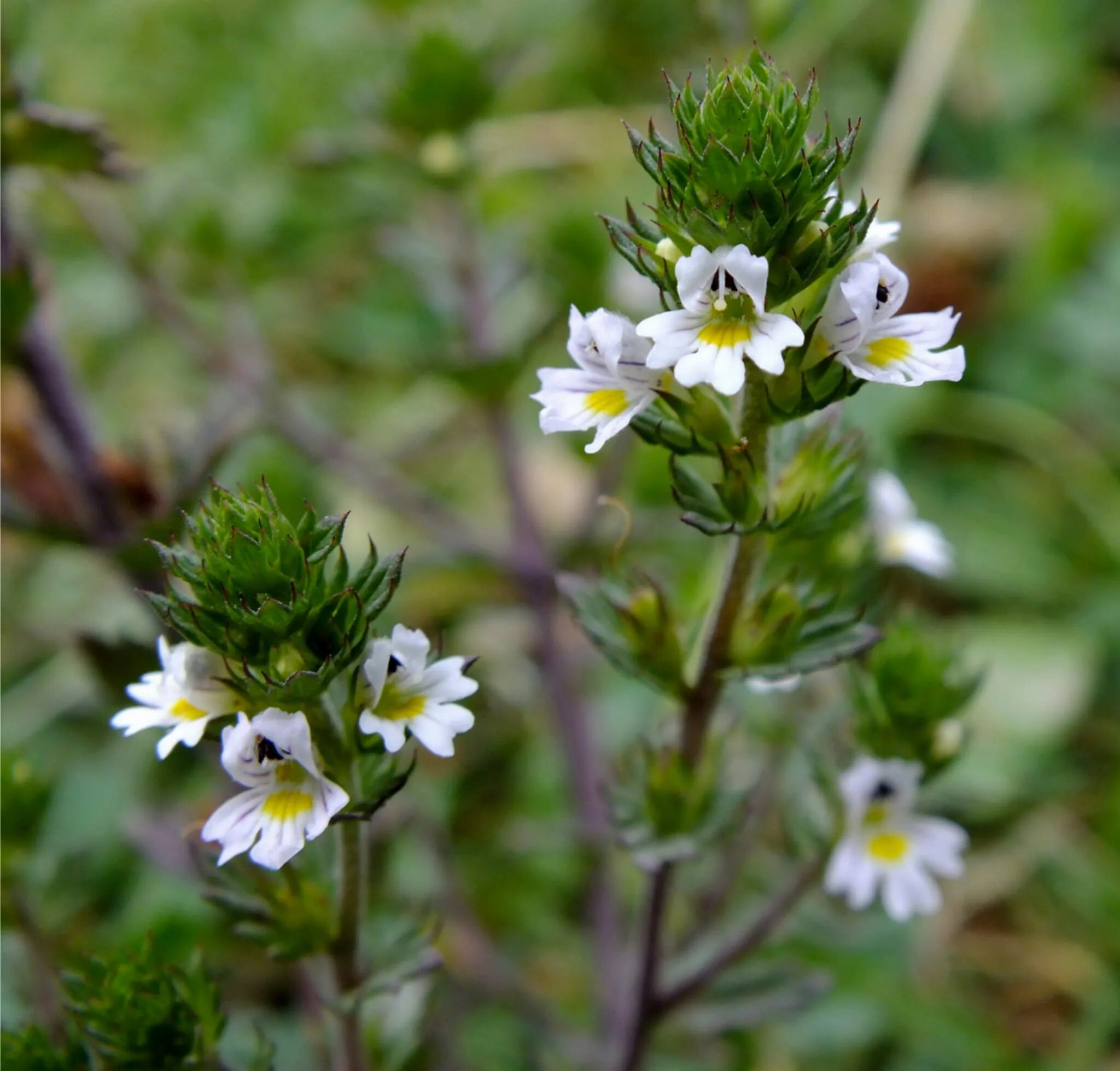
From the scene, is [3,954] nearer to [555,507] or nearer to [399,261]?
[399,261]

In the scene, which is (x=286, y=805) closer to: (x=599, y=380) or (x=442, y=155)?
(x=599, y=380)

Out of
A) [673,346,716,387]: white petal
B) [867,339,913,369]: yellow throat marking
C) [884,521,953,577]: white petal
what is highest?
[673,346,716,387]: white petal

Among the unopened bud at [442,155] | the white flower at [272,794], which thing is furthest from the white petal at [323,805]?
the unopened bud at [442,155]

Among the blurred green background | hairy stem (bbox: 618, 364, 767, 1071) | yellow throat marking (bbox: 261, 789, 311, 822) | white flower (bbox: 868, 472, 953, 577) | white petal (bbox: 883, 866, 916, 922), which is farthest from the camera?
the blurred green background

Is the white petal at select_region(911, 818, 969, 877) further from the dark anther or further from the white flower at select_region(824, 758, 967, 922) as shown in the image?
the dark anther

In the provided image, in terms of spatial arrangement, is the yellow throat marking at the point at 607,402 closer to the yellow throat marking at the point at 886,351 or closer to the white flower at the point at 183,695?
the yellow throat marking at the point at 886,351

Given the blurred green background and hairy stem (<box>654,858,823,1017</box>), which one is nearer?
hairy stem (<box>654,858,823,1017</box>)

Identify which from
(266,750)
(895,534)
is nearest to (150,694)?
(266,750)

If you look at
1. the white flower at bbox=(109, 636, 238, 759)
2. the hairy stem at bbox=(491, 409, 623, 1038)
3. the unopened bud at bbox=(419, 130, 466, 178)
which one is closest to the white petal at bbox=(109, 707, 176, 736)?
the white flower at bbox=(109, 636, 238, 759)
